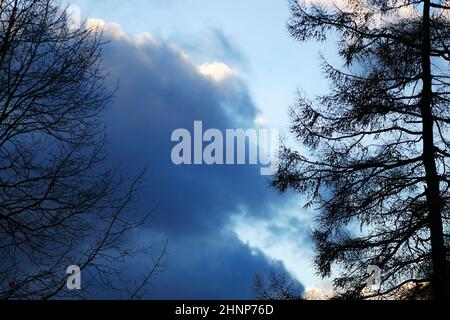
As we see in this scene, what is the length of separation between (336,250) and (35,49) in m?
5.88

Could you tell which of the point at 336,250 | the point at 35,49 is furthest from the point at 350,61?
the point at 35,49

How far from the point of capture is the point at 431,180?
33.6 ft

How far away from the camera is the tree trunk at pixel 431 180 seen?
9734 mm

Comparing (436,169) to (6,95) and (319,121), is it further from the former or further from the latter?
(6,95)

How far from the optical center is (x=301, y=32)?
1157 centimetres

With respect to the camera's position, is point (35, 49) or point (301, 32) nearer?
point (35, 49)

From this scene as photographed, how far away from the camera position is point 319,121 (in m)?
11.3

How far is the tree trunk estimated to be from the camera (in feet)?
31.9

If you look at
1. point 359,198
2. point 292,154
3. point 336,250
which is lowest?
point 336,250
